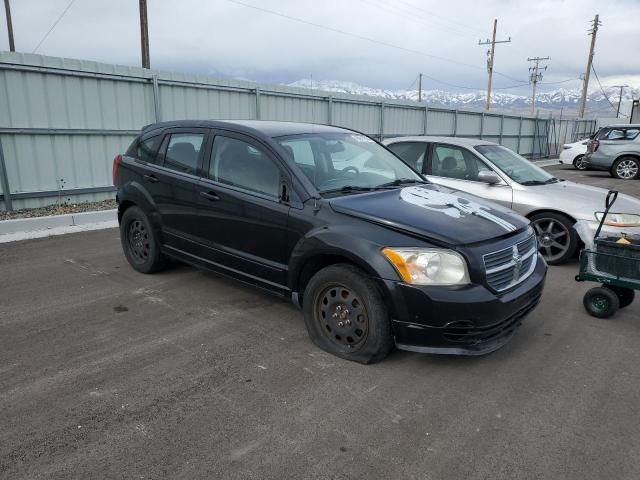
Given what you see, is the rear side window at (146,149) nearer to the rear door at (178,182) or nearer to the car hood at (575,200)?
the rear door at (178,182)

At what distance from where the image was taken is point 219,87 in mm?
10641

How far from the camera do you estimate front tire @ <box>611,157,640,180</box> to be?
16.0 meters

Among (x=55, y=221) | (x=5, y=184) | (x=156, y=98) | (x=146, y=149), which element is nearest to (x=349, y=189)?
(x=146, y=149)

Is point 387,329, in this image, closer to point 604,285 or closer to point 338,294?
point 338,294

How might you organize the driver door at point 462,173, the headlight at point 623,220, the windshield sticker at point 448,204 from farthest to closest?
1. the driver door at point 462,173
2. the headlight at point 623,220
3. the windshield sticker at point 448,204

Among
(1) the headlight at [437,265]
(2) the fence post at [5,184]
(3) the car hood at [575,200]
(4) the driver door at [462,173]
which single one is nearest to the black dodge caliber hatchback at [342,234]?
(1) the headlight at [437,265]

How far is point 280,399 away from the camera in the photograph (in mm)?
2992

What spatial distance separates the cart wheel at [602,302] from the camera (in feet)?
14.1

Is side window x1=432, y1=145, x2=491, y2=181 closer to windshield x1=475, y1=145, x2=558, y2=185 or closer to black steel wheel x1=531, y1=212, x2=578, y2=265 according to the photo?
windshield x1=475, y1=145, x2=558, y2=185

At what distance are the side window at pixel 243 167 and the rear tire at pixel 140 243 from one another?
1222mm

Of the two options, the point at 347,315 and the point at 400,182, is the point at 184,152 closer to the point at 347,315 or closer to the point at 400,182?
the point at 400,182

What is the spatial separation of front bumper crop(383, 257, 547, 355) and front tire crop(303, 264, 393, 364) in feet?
0.40

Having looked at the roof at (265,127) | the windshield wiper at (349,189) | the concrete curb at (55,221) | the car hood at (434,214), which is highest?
the roof at (265,127)

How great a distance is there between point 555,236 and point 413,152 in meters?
2.27
